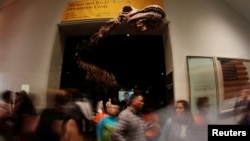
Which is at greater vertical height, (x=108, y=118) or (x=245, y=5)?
(x=245, y=5)

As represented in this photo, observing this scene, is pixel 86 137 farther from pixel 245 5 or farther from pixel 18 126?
pixel 245 5

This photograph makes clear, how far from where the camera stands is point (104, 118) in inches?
Result: 21.4

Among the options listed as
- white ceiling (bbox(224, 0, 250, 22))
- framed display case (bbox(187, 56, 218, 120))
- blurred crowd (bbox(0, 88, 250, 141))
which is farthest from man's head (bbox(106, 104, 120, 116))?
white ceiling (bbox(224, 0, 250, 22))

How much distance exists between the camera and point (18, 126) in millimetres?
583

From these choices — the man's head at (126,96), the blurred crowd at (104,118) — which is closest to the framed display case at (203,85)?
the blurred crowd at (104,118)

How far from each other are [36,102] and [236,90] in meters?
0.40

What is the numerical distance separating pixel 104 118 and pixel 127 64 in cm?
12

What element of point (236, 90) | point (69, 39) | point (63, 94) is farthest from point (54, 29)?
point (236, 90)

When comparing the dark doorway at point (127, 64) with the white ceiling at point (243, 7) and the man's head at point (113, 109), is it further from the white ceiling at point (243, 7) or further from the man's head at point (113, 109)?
the white ceiling at point (243, 7)

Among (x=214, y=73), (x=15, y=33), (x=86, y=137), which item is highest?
(x=15, y=33)

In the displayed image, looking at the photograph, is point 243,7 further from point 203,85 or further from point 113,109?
point 113,109

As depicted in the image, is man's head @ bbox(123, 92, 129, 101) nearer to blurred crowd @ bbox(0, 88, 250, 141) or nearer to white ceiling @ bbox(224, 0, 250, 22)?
blurred crowd @ bbox(0, 88, 250, 141)

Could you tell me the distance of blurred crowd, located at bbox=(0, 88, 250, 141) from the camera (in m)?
0.50

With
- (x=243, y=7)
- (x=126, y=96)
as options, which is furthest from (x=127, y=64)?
(x=243, y=7)
